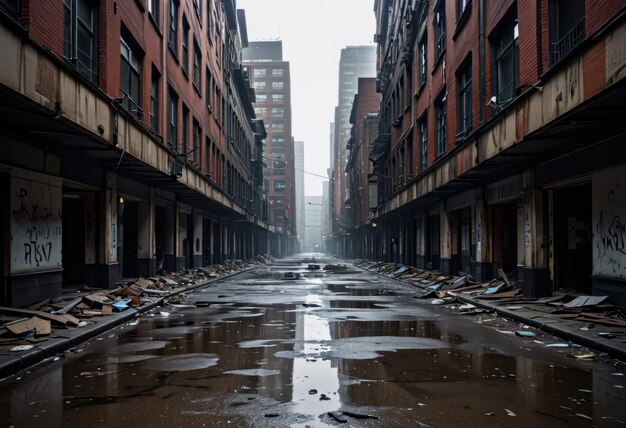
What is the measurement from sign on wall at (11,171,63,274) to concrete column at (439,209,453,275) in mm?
16884

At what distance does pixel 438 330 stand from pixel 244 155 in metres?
49.7

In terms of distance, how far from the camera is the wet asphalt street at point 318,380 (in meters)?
5.15

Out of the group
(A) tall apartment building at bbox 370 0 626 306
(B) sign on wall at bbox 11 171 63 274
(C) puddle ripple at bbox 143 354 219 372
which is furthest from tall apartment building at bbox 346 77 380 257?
(C) puddle ripple at bbox 143 354 219 372

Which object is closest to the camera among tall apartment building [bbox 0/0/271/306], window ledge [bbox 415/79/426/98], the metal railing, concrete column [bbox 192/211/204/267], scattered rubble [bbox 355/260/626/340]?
scattered rubble [bbox 355/260/626/340]

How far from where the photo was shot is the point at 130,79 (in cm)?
1980

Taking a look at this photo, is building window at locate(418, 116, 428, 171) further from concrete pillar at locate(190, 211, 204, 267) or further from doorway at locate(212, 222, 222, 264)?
doorway at locate(212, 222, 222, 264)

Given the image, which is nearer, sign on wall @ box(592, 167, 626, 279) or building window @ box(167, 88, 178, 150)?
sign on wall @ box(592, 167, 626, 279)

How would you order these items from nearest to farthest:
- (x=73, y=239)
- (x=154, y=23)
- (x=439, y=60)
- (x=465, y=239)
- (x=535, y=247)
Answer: (x=535, y=247) → (x=73, y=239) → (x=154, y=23) → (x=465, y=239) → (x=439, y=60)

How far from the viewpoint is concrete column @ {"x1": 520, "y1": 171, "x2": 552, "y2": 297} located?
1522 centimetres

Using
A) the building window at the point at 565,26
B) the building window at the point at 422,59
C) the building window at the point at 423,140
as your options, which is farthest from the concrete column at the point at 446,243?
the building window at the point at 565,26

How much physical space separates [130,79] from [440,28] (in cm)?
1542

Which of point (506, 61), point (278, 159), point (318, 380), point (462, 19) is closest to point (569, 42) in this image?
point (506, 61)

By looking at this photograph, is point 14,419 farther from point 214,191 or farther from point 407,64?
point 407,64

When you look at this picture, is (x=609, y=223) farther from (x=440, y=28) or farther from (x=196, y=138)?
(x=196, y=138)
